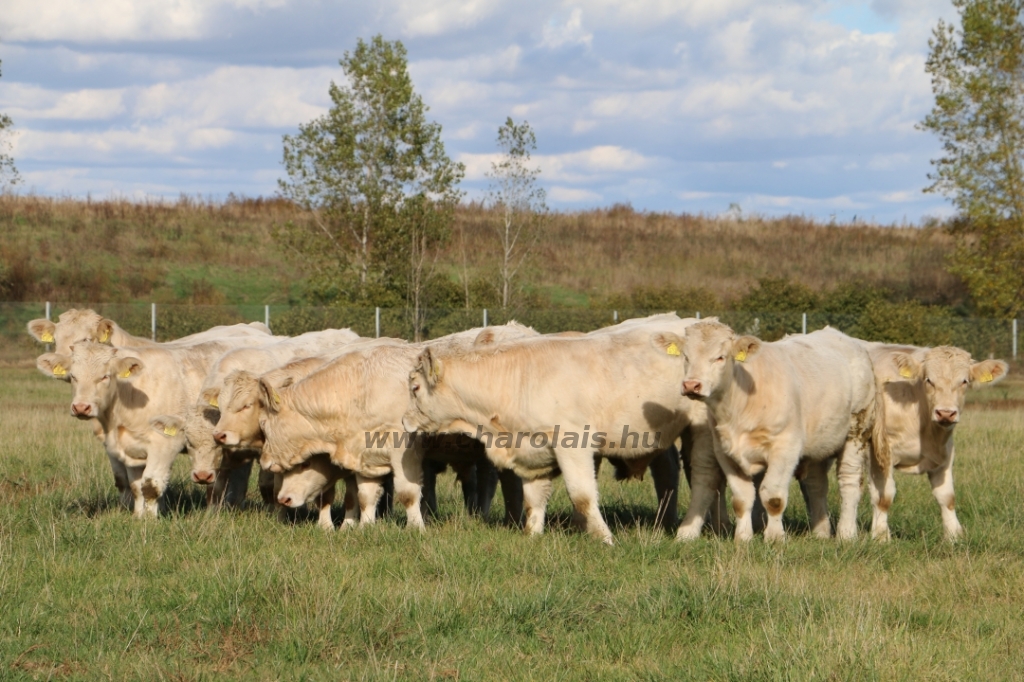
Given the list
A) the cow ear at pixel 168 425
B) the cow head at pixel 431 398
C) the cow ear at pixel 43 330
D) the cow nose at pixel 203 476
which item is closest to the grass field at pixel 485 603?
the cow nose at pixel 203 476

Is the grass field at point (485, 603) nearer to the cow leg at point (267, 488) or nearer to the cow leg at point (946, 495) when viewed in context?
the cow leg at point (946, 495)

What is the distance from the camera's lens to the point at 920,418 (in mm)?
10141

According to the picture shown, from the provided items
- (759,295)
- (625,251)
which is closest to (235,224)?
(625,251)

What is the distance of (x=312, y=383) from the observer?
989cm

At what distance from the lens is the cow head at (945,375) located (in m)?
9.48

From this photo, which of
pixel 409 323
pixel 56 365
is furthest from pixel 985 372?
pixel 409 323

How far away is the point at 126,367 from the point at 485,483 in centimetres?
365

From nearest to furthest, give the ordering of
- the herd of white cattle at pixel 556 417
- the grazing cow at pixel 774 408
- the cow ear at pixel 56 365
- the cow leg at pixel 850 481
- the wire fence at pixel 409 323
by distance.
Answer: the grazing cow at pixel 774 408
the herd of white cattle at pixel 556 417
the cow leg at pixel 850 481
the cow ear at pixel 56 365
the wire fence at pixel 409 323

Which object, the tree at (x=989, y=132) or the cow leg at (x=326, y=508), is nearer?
the cow leg at (x=326, y=508)

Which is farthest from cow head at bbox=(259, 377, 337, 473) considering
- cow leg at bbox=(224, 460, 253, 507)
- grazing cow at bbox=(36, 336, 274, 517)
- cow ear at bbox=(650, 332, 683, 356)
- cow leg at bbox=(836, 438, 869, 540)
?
cow leg at bbox=(836, 438, 869, 540)

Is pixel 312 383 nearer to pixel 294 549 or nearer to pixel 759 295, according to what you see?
pixel 294 549

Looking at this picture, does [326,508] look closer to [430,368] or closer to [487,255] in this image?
[430,368]

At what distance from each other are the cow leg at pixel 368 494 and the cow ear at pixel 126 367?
7.54 feet

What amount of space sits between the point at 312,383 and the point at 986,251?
32558 mm
